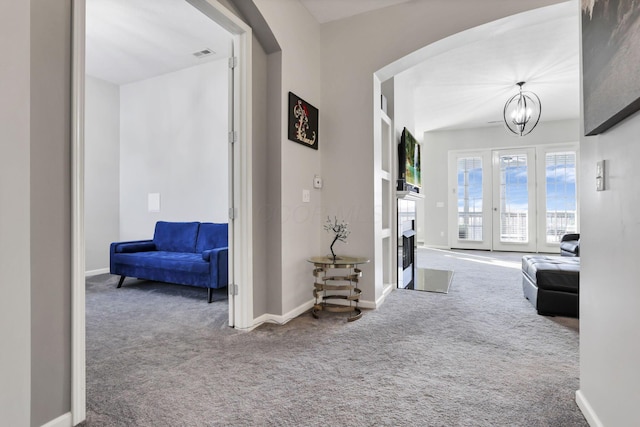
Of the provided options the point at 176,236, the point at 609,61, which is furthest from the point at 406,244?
the point at 609,61

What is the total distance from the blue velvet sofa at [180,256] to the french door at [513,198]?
20.5 feet

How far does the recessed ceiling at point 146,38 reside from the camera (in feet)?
11.5

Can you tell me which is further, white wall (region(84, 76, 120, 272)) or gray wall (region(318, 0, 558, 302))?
white wall (region(84, 76, 120, 272))

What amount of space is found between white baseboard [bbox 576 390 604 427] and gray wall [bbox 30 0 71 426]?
2.22 metres

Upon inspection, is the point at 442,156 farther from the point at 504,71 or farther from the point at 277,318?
the point at 277,318

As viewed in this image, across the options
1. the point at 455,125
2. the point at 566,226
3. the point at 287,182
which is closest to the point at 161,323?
the point at 287,182

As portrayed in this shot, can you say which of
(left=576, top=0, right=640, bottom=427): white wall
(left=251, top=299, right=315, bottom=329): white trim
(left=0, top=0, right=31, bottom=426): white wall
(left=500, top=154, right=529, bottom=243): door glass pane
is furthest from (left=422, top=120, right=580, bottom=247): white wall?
(left=0, top=0, right=31, bottom=426): white wall

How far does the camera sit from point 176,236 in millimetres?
4633

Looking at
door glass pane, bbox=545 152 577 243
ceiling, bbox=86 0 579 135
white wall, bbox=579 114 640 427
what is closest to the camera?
white wall, bbox=579 114 640 427

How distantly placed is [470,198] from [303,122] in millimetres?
6450

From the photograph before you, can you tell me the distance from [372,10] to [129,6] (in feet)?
7.96

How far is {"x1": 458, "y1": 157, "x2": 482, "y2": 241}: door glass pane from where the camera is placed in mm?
8211

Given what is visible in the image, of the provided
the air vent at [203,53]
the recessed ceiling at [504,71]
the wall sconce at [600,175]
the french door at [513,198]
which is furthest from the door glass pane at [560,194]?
the wall sconce at [600,175]

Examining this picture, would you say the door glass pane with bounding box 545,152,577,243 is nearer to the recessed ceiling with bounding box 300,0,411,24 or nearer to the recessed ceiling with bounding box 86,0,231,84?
the recessed ceiling with bounding box 300,0,411,24
